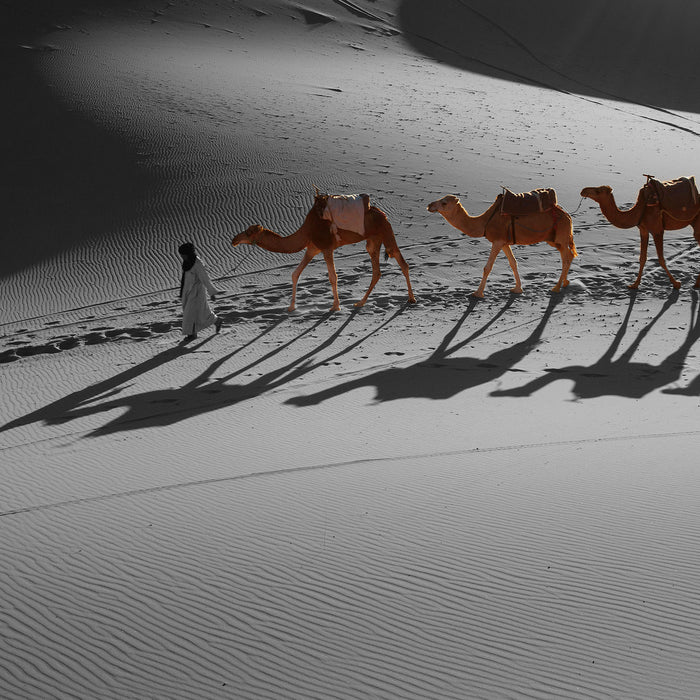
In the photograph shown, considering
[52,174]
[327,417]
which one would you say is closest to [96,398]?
[327,417]

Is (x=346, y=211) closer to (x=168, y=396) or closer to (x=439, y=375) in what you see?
(x=439, y=375)

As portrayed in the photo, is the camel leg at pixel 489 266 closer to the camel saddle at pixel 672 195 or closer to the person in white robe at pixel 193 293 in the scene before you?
the camel saddle at pixel 672 195

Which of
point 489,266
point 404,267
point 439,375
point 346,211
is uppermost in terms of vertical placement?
point 346,211

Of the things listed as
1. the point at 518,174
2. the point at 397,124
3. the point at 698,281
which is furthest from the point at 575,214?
the point at 397,124

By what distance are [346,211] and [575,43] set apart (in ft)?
114

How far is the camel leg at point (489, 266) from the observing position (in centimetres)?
1178

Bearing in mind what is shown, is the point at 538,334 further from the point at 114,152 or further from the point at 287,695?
the point at 114,152

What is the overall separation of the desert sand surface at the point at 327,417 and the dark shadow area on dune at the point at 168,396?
44 mm

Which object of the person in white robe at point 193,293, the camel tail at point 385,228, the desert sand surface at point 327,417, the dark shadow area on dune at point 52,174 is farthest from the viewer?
the dark shadow area on dune at point 52,174

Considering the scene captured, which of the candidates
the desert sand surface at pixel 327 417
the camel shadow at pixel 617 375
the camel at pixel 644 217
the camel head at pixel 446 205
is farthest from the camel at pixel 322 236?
the camel shadow at pixel 617 375

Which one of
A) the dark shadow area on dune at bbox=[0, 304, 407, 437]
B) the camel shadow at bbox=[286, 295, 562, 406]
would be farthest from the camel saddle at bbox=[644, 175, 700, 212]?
the dark shadow area on dune at bbox=[0, 304, 407, 437]

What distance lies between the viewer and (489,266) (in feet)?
39.1

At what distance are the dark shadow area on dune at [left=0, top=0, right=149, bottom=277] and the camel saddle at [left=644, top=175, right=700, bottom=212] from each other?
29.5 ft

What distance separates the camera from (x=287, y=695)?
350cm
